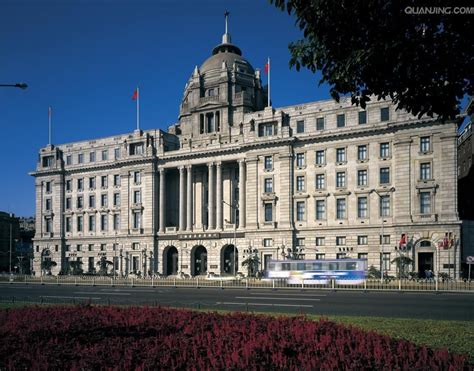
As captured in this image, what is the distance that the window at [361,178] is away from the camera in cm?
6669

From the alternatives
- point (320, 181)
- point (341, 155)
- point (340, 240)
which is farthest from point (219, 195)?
point (340, 240)

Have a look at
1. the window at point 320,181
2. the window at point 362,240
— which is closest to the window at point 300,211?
the window at point 320,181

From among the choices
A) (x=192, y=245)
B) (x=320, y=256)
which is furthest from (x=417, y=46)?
(x=192, y=245)

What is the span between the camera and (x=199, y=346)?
13.0 meters

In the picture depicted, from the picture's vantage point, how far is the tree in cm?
1229

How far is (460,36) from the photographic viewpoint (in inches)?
487

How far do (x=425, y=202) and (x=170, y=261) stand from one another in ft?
137

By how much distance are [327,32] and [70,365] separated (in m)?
10.3

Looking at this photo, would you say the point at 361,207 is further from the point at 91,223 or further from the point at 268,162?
the point at 91,223

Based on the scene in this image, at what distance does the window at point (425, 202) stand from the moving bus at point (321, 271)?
11.4m

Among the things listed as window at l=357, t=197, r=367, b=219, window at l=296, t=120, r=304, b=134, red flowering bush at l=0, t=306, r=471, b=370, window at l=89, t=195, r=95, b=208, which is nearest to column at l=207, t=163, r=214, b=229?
window at l=296, t=120, r=304, b=134

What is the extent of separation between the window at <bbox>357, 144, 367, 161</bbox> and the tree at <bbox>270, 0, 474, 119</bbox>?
54208mm

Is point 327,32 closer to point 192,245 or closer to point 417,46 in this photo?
point 417,46

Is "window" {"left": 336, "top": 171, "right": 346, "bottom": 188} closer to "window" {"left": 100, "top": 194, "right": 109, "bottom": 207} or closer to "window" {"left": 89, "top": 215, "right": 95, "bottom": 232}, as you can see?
"window" {"left": 100, "top": 194, "right": 109, "bottom": 207}
